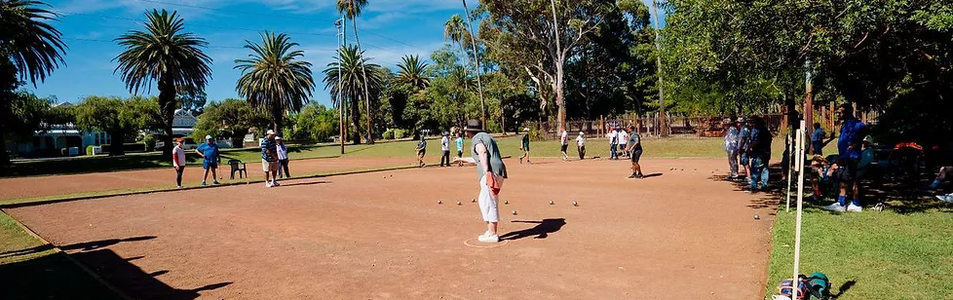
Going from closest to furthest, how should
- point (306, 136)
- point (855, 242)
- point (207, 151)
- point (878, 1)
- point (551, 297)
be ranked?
point (551, 297) → point (855, 242) → point (878, 1) → point (207, 151) → point (306, 136)

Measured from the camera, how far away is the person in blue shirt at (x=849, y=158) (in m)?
8.50

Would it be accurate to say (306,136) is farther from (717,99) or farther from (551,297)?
(551,297)

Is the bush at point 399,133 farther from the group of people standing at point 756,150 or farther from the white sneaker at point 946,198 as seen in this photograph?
the white sneaker at point 946,198

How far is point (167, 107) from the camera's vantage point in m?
43.6

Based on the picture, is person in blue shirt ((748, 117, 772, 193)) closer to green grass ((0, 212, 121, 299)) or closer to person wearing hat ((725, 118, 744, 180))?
person wearing hat ((725, 118, 744, 180))

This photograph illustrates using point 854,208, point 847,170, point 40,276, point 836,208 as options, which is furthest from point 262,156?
point 854,208

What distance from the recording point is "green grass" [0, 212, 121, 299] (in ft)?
17.7

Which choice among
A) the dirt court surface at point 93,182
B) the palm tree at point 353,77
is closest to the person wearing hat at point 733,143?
the dirt court surface at point 93,182

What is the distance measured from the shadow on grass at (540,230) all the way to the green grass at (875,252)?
302 cm

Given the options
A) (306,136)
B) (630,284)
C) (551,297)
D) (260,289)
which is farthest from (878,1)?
(306,136)

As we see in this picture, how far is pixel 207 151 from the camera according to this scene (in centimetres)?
1717

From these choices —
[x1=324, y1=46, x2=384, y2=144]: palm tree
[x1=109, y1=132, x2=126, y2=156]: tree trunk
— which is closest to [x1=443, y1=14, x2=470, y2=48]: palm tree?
[x1=324, y1=46, x2=384, y2=144]: palm tree

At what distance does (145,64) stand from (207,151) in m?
32.6

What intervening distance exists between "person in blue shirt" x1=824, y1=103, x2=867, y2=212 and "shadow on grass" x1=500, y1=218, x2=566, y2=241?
4.46 metres
